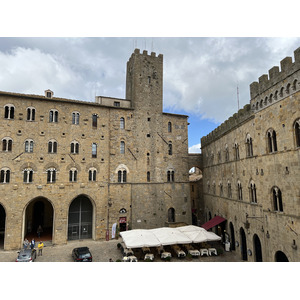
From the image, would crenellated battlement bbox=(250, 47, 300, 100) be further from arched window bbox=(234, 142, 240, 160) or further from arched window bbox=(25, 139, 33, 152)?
arched window bbox=(25, 139, 33, 152)

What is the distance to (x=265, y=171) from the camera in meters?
16.1

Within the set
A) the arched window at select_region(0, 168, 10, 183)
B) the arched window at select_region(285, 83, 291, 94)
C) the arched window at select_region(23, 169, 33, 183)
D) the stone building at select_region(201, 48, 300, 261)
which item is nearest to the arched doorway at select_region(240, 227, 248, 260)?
the stone building at select_region(201, 48, 300, 261)

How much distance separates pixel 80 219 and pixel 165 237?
1199 cm

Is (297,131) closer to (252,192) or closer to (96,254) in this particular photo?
(252,192)

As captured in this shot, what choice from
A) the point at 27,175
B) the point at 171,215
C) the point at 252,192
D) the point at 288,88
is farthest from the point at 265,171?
the point at 27,175

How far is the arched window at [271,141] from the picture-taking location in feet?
49.7

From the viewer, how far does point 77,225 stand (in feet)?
86.1

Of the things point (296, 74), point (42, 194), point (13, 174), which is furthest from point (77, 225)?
point (296, 74)

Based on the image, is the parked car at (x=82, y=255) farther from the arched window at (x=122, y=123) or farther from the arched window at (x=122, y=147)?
the arched window at (x=122, y=123)

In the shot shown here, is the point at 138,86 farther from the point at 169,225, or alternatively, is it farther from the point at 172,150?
the point at 169,225

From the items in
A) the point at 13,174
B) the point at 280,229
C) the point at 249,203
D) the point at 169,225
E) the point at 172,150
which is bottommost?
the point at 169,225

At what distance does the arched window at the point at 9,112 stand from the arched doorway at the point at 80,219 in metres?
11.8

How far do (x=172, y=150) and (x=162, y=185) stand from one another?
507 centimetres

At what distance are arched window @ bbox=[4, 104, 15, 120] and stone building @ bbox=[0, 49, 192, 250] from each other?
2.2 inches
